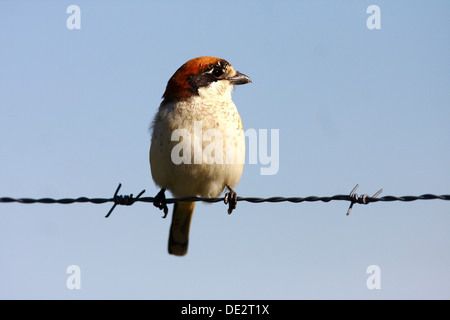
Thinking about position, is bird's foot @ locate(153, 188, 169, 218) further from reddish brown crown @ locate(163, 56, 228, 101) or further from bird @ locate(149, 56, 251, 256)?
reddish brown crown @ locate(163, 56, 228, 101)

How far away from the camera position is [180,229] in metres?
7.08

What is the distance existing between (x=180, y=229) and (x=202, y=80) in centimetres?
183

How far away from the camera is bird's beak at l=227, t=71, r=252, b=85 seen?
6715 millimetres

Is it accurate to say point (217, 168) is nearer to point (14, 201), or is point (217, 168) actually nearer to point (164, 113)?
point (164, 113)

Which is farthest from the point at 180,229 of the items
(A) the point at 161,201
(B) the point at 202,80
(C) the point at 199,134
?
(B) the point at 202,80

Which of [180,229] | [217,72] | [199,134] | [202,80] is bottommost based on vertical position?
[180,229]

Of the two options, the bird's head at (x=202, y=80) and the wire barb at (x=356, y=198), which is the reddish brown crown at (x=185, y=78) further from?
the wire barb at (x=356, y=198)

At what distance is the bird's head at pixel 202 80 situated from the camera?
21.0 feet

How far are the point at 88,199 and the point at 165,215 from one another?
1.55m

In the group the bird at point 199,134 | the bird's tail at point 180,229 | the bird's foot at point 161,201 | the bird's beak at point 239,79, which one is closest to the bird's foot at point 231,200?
the bird at point 199,134

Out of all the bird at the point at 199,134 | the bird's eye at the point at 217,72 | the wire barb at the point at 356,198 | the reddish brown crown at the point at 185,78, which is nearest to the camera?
the wire barb at the point at 356,198

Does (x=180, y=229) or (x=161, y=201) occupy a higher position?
(x=161, y=201)

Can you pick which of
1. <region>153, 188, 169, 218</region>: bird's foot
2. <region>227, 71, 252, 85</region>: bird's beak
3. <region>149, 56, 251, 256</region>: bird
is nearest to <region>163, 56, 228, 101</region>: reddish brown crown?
<region>149, 56, 251, 256</region>: bird

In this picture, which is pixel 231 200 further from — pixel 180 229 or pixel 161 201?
pixel 180 229
